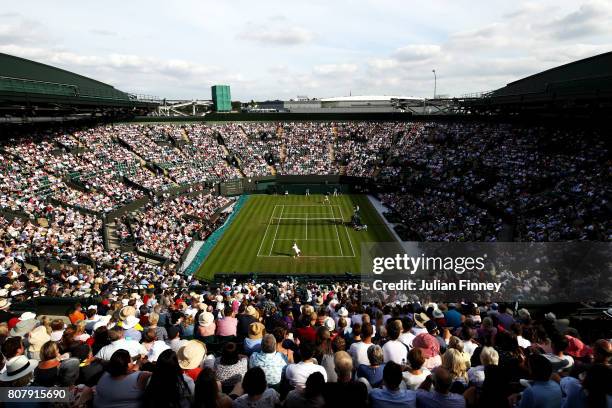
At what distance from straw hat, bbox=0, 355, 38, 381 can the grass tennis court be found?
2261 centimetres

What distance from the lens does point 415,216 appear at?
38.9 m

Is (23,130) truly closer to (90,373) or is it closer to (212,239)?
(212,239)

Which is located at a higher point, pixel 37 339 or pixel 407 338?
pixel 37 339

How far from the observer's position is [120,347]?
22.2ft

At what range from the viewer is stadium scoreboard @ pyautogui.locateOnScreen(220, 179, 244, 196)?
5322 cm

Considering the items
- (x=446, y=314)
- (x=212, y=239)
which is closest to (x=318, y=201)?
(x=212, y=239)

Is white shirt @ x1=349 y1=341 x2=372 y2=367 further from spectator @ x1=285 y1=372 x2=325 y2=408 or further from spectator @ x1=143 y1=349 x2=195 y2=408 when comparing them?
spectator @ x1=143 y1=349 x2=195 y2=408

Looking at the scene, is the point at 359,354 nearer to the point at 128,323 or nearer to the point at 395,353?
the point at 395,353

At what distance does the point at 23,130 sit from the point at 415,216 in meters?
42.2

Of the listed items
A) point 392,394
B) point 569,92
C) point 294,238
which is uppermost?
point 569,92

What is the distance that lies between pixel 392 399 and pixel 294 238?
32.7 m

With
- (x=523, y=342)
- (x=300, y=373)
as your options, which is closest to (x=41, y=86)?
(x=300, y=373)

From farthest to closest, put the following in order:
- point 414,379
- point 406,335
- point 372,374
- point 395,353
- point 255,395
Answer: point 406,335
point 395,353
point 372,374
point 414,379
point 255,395

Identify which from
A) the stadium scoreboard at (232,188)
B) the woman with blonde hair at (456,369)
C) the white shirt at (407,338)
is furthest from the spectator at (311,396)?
the stadium scoreboard at (232,188)
